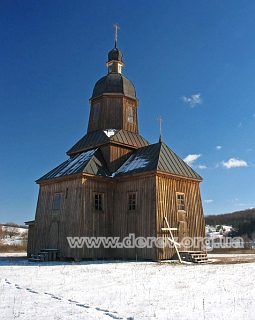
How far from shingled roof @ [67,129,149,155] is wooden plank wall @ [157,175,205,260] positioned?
458cm

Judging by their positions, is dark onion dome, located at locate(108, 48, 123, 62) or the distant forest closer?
dark onion dome, located at locate(108, 48, 123, 62)

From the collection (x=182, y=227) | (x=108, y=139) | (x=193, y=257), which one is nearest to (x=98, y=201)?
(x=108, y=139)

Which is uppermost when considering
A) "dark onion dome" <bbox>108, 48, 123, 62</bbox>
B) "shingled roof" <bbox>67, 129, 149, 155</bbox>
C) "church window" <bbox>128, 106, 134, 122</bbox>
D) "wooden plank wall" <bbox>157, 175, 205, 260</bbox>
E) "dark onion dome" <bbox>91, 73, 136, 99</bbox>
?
"dark onion dome" <bbox>108, 48, 123, 62</bbox>

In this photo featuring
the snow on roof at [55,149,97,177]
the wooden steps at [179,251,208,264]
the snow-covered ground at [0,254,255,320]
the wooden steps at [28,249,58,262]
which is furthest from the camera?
the snow on roof at [55,149,97,177]

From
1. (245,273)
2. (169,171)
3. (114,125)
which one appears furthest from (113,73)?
(245,273)

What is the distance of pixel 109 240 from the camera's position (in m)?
20.7

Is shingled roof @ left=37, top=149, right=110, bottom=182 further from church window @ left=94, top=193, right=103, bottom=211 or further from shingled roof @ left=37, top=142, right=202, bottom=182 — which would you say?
church window @ left=94, top=193, right=103, bottom=211

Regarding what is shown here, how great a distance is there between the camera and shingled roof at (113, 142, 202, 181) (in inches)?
788

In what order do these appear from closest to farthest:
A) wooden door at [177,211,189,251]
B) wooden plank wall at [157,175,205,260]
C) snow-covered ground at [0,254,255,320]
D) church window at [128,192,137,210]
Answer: snow-covered ground at [0,254,255,320] < wooden plank wall at [157,175,205,260] < wooden door at [177,211,189,251] < church window at [128,192,137,210]

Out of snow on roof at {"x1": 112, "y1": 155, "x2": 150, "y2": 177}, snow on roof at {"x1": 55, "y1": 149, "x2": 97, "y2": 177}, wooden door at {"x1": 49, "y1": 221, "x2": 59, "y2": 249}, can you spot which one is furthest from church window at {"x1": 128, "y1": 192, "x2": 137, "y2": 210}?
wooden door at {"x1": 49, "y1": 221, "x2": 59, "y2": 249}

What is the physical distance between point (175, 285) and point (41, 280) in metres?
4.42

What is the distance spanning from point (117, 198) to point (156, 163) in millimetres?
3507

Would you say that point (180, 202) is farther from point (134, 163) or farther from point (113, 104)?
point (113, 104)

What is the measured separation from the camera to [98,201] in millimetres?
20766
